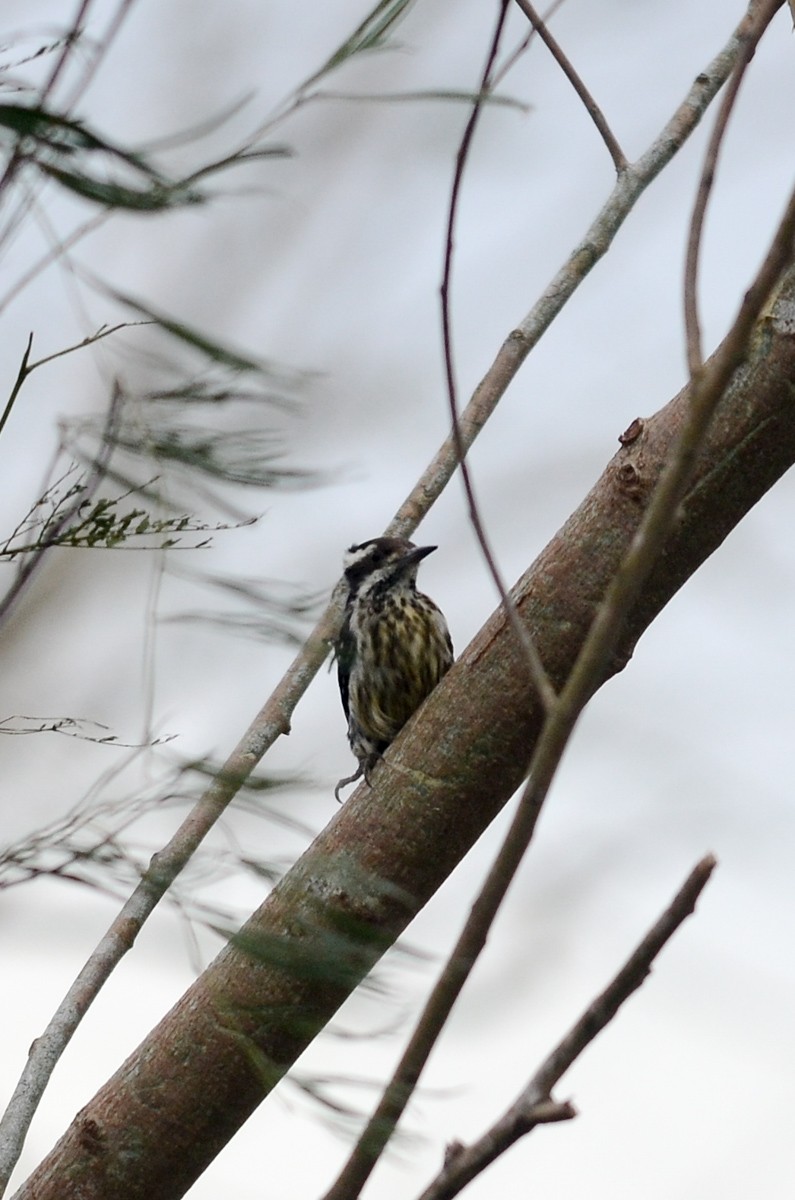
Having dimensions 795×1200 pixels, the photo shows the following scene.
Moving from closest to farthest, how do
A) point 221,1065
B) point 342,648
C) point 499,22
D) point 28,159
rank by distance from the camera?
point 28,159
point 499,22
point 221,1065
point 342,648

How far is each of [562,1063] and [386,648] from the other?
240 cm

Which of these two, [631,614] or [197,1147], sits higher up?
[631,614]

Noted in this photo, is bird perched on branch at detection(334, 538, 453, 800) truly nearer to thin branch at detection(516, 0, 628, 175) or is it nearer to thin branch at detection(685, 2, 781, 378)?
thin branch at detection(516, 0, 628, 175)

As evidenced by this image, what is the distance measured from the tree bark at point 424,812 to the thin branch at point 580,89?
584 mm

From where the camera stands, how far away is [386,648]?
A: 3441 mm

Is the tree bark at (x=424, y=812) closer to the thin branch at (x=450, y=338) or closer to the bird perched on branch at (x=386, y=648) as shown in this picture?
the thin branch at (x=450, y=338)

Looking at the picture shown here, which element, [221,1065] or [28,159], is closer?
[28,159]

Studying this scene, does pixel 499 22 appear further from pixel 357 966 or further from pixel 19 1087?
pixel 19 1087

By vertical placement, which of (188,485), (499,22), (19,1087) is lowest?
(19,1087)

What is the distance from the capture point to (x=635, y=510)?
6.54 feet

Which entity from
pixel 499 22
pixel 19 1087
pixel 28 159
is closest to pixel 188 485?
pixel 28 159

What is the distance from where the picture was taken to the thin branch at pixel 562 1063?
1010 mm

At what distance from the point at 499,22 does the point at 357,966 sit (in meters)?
1.01

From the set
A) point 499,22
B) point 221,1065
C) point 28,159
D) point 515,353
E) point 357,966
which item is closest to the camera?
point 28,159
